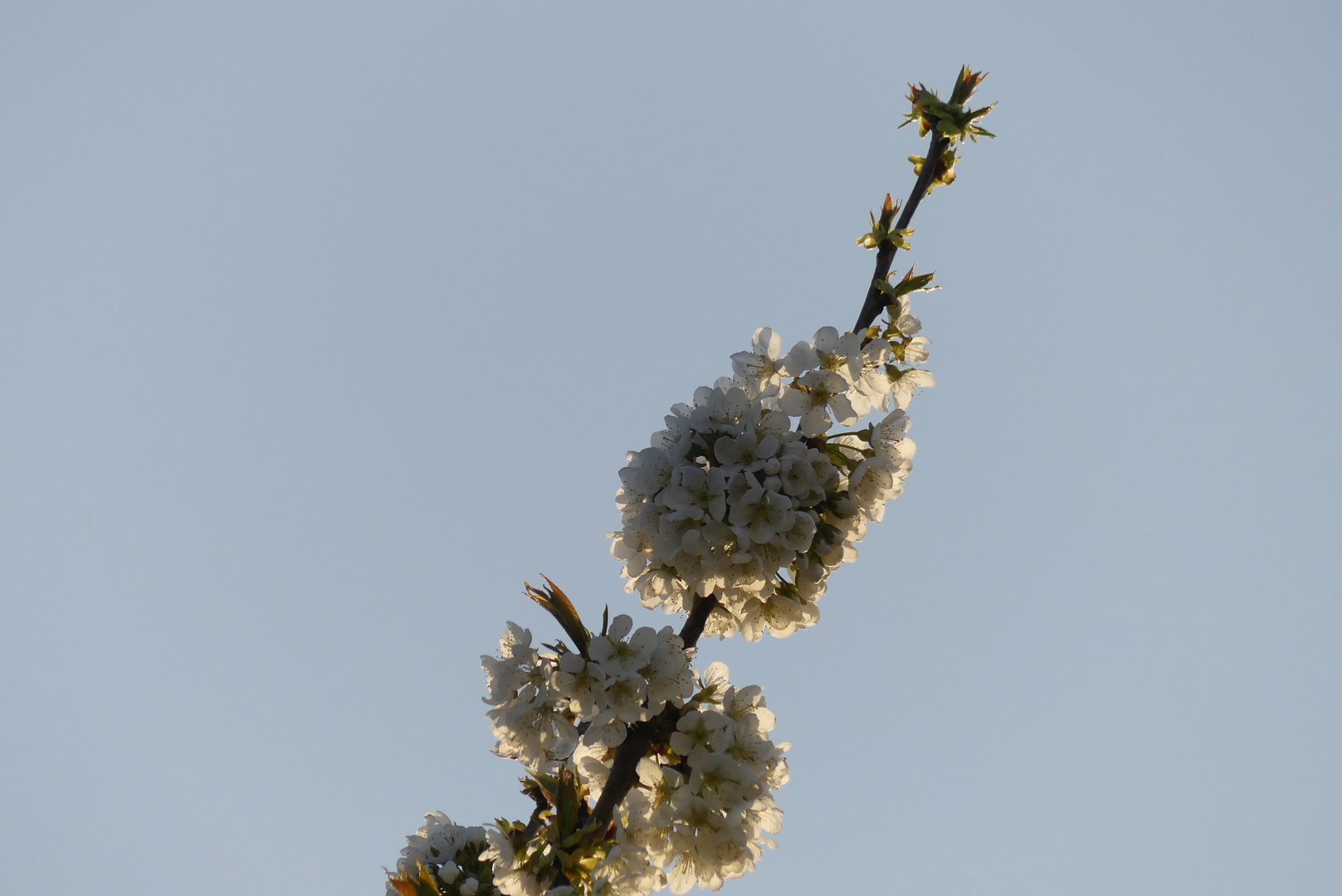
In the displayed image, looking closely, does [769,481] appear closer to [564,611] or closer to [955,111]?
[564,611]

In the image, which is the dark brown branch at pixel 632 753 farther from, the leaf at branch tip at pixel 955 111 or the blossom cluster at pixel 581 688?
the leaf at branch tip at pixel 955 111

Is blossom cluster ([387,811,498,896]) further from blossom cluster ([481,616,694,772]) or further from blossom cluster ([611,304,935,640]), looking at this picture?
blossom cluster ([611,304,935,640])

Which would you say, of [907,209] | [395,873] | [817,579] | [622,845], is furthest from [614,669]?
[907,209]

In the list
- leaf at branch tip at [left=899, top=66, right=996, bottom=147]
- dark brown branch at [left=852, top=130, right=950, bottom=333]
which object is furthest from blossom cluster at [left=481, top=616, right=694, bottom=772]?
leaf at branch tip at [left=899, top=66, right=996, bottom=147]

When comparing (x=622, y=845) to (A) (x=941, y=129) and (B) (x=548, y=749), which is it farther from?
(A) (x=941, y=129)

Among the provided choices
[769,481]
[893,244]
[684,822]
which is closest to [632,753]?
[684,822]
